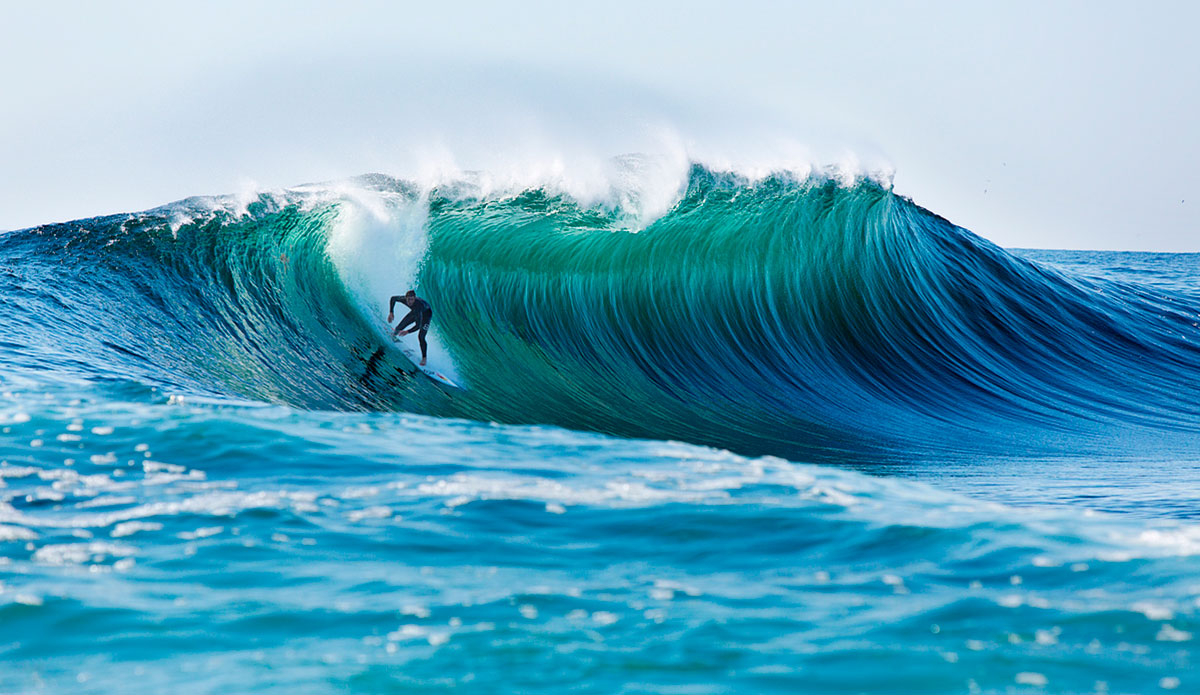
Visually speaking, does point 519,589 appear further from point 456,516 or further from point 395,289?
point 395,289

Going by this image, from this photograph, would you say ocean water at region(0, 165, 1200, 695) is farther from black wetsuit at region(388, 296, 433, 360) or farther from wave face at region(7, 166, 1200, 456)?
black wetsuit at region(388, 296, 433, 360)

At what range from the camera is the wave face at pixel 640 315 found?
8320 mm

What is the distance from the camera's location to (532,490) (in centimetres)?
356

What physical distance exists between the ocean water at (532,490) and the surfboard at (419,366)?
13 centimetres

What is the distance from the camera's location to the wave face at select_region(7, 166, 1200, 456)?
8320 millimetres

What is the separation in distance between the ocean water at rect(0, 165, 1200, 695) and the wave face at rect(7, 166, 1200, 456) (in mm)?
56

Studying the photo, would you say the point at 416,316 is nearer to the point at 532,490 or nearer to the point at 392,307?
the point at 392,307

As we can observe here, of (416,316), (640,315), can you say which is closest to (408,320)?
(416,316)

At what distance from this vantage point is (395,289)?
10562 mm

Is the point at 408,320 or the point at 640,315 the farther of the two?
the point at 640,315

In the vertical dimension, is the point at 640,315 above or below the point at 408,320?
above

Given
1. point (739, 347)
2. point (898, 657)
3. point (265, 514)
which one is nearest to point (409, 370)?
point (739, 347)

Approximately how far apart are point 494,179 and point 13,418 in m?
8.78

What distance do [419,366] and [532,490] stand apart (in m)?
5.55
